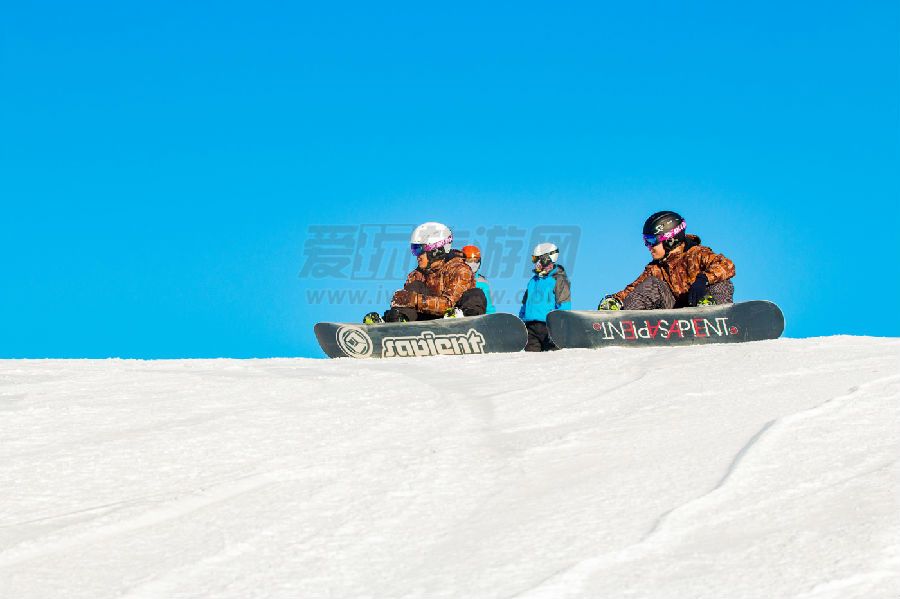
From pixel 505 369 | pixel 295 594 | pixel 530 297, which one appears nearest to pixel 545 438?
pixel 295 594

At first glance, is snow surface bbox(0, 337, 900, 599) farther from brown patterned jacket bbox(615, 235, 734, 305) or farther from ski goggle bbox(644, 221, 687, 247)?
ski goggle bbox(644, 221, 687, 247)

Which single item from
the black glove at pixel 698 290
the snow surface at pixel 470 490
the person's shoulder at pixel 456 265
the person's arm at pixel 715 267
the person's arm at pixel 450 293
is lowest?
the snow surface at pixel 470 490

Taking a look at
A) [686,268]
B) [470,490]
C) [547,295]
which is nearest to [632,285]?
[686,268]

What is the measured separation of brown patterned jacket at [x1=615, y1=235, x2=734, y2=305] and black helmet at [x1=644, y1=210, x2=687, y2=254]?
8 centimetres

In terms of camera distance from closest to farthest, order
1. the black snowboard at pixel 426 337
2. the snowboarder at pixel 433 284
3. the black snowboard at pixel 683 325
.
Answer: the black snowboard at pixel 683 325, the black snowboard at pixel 426 337, the snowboarder at pixel 433 284

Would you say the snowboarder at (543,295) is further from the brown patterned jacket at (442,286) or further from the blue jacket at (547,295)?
the brown patterned jacket at (442,286)

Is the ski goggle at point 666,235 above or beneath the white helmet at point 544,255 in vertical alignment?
beneath

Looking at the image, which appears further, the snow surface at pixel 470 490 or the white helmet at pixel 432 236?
the white helmet at pixel 432 236

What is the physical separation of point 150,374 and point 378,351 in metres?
3.60

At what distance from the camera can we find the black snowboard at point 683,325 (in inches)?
356

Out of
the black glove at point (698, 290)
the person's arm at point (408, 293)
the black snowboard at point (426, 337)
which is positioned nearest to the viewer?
the black glove at point (698, 290)

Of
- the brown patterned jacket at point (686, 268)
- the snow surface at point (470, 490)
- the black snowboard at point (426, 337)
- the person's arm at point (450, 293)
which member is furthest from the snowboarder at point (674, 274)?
the snow surface at point (470, 490)

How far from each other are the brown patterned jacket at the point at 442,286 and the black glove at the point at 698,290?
8.32 feet

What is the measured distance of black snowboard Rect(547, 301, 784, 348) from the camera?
9055 millimetres
